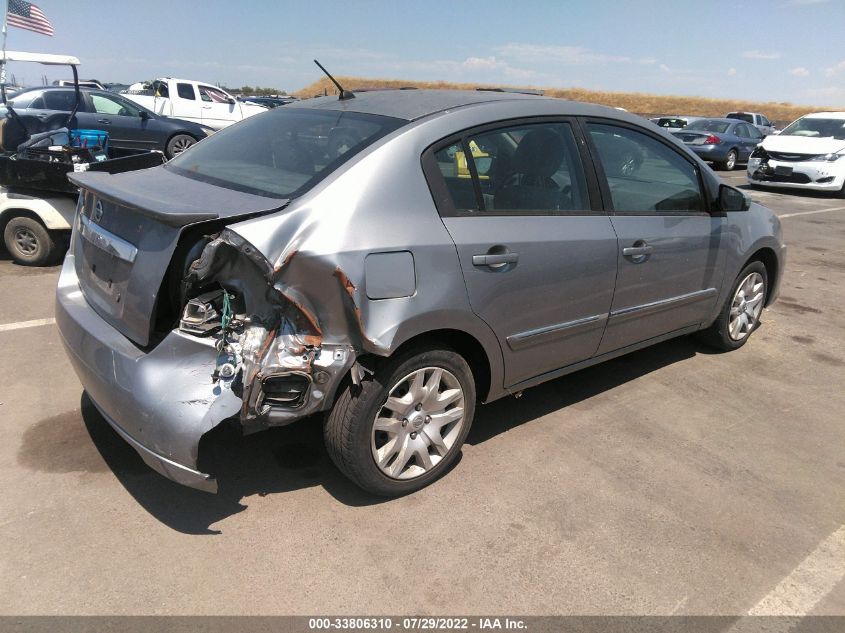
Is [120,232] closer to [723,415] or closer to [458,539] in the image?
[458,539]

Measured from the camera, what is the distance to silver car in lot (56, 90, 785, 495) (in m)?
2.46

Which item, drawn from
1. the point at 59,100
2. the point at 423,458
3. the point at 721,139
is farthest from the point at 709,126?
the point at 423,458

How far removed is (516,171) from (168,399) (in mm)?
1922

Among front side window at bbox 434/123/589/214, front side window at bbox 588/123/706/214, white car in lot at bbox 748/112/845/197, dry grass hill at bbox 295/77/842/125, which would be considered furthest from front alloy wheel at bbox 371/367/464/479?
dry grass hill at bbox 295/77/842/125

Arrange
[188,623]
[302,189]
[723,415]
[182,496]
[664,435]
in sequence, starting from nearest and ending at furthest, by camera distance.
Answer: [188,623], [302,189], [182,496], [664,435], [723,415]

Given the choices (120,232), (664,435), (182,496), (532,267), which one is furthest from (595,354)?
(120,232)

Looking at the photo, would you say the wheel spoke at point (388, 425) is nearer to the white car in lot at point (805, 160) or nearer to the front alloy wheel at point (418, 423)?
the front alloy wheel at point (418, 423)

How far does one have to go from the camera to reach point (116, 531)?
8.76ft

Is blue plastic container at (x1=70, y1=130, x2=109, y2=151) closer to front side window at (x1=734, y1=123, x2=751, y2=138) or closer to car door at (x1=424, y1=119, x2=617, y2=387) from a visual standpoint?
car door at (x1=424, y1=119, x2=617, y2=387)

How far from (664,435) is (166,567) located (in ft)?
8.65

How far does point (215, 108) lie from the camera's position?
17.3 m

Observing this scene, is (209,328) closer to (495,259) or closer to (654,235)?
(495,259)

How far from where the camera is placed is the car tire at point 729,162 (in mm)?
18525

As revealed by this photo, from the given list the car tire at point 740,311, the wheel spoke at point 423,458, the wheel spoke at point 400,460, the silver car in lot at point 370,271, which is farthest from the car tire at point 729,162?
the wheel spoke at point 400,460
